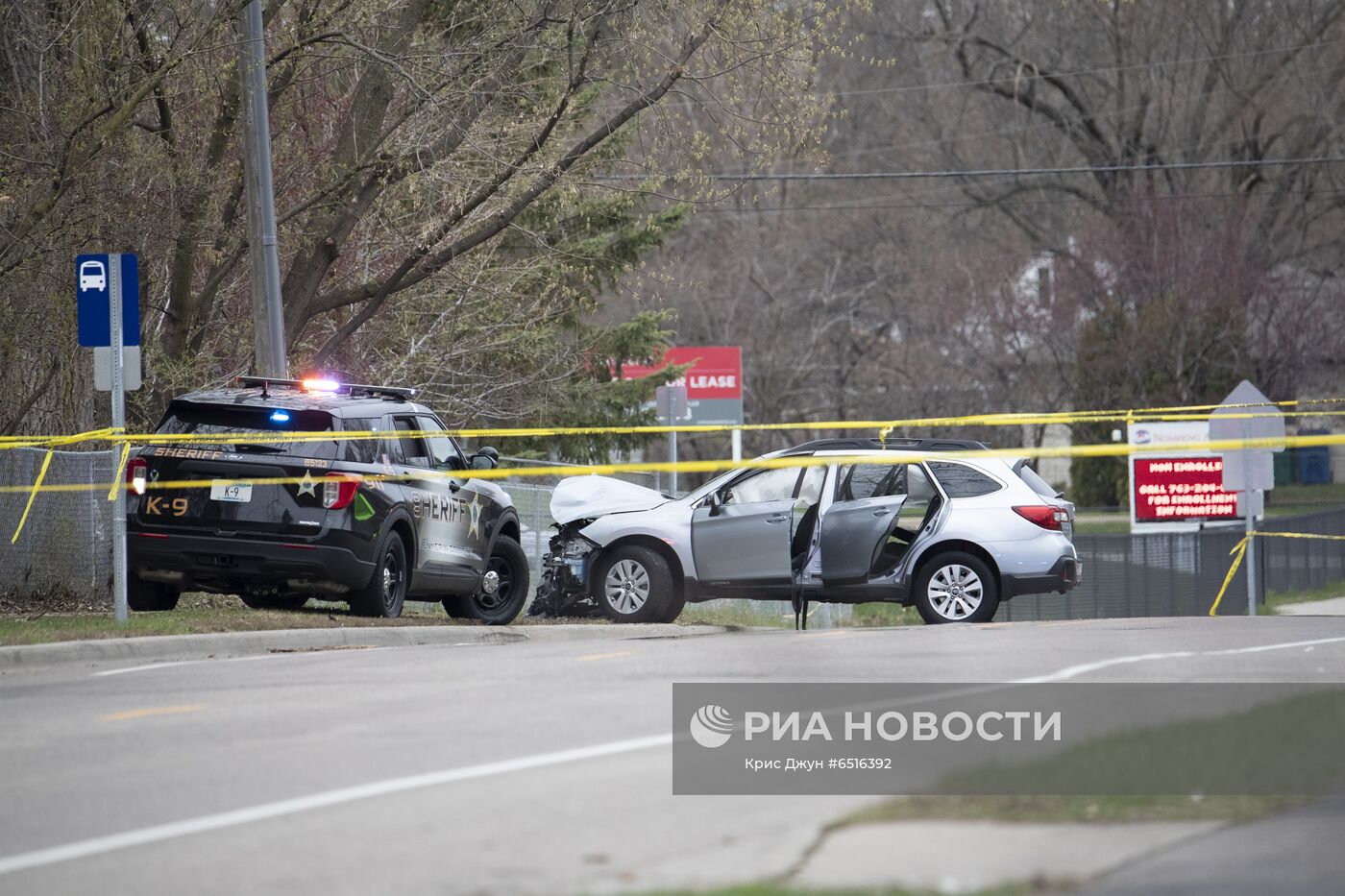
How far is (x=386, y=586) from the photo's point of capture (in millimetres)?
15398

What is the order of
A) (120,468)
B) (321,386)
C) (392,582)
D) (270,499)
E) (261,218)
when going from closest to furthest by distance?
(120,468)
(270,499)
(321,386)
(392,582)
(261,218)

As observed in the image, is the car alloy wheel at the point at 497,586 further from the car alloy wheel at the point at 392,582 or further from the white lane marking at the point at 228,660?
the white lane marking at the point at 228,660

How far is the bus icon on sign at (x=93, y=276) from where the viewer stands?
14.0 m

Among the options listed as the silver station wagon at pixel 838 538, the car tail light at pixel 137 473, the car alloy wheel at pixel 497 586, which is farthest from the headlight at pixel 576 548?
the car tail light at pixel 137 473

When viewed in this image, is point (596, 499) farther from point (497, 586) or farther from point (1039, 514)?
point (1039, 514)

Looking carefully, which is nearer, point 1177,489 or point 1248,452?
point 1248,452

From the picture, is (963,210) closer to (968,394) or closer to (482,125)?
(968,394)

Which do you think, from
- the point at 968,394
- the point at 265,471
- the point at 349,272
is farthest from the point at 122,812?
the point at 968,394

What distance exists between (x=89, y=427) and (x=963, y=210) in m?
38.8

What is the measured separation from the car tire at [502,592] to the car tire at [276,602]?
55.9 inches

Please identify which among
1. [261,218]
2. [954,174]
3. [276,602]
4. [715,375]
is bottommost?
[276,602]

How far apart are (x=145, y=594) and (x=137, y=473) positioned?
1.39 meters

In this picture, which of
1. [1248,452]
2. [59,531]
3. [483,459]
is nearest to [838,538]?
[483,459]

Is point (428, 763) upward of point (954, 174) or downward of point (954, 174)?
downward
